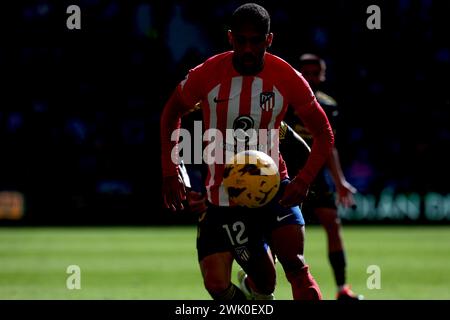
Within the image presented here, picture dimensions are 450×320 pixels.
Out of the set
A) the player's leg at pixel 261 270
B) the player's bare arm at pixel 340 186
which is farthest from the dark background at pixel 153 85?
the player's leg at pixel 261 270

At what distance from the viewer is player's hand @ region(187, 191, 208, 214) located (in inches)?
247

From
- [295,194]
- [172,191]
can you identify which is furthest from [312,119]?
[172,191]

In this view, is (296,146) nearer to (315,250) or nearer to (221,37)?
(315,250)

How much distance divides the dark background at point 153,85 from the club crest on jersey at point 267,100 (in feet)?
45.7

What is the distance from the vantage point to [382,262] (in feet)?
43.7

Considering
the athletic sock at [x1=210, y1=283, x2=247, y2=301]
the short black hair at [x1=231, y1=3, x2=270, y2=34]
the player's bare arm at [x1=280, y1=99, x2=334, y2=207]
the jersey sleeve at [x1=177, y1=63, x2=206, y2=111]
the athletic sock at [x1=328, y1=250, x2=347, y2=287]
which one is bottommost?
the athletic sock at [x1=328, y1=250, x2=347, y2=287]

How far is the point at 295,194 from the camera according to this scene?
19.2ft

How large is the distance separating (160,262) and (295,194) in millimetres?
7624

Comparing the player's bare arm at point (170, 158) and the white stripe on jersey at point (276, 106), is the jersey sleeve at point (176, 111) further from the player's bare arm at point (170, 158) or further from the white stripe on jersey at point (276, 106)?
the white stripe on jersey at point (276, 106)

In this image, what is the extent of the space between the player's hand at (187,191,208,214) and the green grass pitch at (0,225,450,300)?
3.03m

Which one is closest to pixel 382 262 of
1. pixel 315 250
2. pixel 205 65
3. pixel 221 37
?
pixel 315 250

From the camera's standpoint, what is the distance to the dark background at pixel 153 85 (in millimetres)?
20125

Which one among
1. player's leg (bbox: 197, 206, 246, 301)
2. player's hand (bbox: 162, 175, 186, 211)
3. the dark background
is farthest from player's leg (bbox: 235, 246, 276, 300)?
the dark background

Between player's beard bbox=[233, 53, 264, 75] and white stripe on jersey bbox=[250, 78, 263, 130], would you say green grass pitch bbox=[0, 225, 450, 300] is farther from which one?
player's beard bbox=[233, 53, 264, 75]
